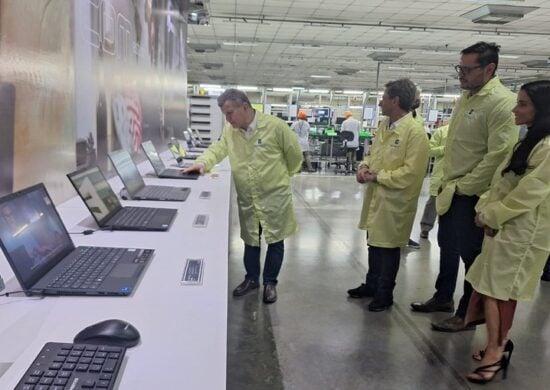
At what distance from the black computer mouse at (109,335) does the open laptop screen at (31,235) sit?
31 centimetres

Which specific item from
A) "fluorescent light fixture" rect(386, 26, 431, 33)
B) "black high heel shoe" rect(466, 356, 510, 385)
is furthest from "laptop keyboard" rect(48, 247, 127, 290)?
"fluorescent light fixture" rect(386, 26, 431, 33)

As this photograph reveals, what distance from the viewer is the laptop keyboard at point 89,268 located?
113 centimetres

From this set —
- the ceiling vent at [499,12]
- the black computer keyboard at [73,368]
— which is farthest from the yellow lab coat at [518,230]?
the ceiling vent at [499,12]

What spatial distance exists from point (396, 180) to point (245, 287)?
124 centimetres

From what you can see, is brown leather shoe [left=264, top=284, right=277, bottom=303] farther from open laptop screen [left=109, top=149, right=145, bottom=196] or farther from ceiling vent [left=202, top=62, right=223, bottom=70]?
ceiling vent [left=202, top=62, right=223, bottom=70]

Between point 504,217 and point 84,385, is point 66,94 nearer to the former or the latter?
point 84,385

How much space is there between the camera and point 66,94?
75.2 inches

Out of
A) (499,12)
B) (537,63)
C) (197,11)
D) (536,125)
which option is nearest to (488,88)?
(536,125)

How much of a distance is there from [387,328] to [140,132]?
226cm

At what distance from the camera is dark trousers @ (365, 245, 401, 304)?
2801 mm

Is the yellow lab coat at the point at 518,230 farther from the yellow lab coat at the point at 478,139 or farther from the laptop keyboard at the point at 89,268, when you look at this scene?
the laptop keyboard at the point at 89,268

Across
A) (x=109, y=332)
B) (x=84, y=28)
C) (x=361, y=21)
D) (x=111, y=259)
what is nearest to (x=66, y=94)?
(x=84, y=28)

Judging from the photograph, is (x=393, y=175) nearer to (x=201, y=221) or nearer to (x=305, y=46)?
(x=201, y=221)

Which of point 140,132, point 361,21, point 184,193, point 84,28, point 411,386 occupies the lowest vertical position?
point 411,386
